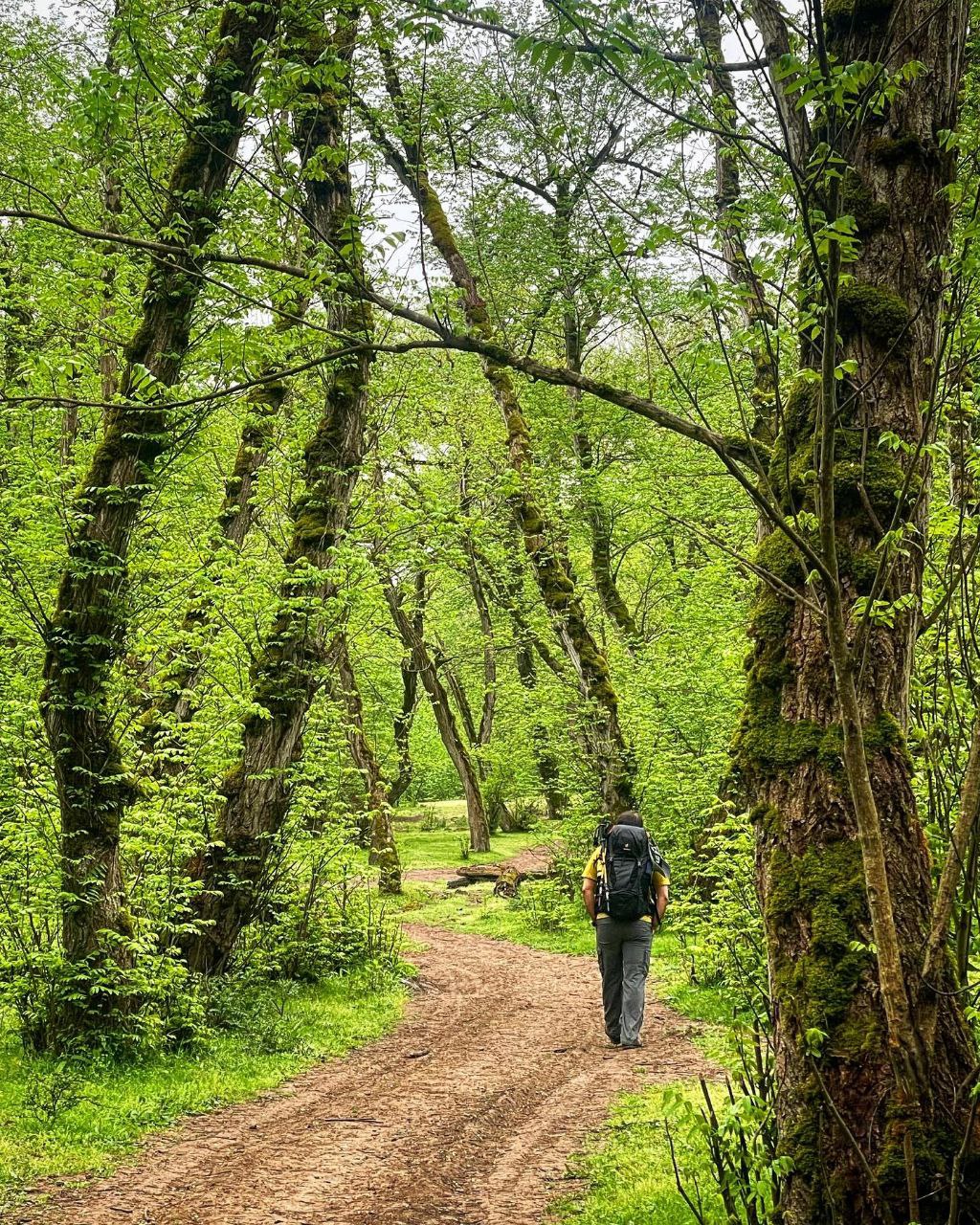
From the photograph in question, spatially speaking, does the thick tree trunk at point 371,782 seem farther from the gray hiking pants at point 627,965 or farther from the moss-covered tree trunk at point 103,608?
the moss-covered tree trunk at point 103,608

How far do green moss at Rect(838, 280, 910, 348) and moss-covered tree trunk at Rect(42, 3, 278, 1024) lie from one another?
17.2 ft

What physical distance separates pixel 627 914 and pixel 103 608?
5305 mm

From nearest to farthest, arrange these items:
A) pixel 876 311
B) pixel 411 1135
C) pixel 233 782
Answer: pixel 876 311 → pixel 411 1135 → pixel 233 782

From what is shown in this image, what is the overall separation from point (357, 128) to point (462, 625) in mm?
19678

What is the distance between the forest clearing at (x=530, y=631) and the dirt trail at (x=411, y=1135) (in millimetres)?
51

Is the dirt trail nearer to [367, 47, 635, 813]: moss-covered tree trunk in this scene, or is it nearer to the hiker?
the hiker

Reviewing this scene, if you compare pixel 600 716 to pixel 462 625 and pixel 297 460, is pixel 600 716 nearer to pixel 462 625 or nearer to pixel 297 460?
pixel 297 460

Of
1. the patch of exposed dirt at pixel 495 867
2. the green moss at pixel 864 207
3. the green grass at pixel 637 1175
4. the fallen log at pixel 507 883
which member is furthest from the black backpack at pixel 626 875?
the patch of exposed dirt at pixel 495 867

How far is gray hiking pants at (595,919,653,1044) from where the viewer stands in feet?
27.4

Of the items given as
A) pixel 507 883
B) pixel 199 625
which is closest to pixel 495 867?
pixel 507 883

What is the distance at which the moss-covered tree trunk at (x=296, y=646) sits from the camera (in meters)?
Answer: 9.31

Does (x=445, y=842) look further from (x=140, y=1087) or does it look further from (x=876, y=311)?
(x=876, y=311)

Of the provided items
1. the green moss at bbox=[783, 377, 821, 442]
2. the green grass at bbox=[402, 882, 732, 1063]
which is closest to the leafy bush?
the green grass at bbox=[402, 882, 732, 1063]

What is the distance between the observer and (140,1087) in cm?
678
